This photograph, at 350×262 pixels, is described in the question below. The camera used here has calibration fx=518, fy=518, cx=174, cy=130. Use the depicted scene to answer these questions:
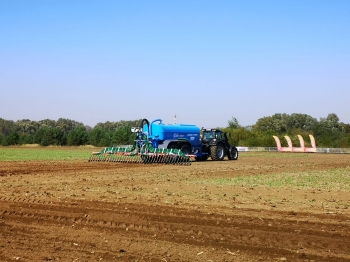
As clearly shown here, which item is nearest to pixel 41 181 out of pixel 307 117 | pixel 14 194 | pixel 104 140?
pixel 14 194

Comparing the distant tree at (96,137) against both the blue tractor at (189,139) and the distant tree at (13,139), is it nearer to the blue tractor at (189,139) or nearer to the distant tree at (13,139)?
the distant tree at (13,139)

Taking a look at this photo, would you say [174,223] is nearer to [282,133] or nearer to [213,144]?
[213,144]

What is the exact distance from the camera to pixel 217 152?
3719 centimetres

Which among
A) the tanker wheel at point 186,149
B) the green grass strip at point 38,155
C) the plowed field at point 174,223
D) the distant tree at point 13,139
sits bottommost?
the plowed field at point 174,223

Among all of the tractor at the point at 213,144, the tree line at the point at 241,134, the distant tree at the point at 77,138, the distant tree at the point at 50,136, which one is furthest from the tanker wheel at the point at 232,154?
the distant tree at the point at 50,136

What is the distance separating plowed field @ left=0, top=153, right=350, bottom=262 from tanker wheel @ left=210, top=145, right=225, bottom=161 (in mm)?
18772

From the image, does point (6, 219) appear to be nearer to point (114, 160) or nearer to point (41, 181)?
point (41, 181)

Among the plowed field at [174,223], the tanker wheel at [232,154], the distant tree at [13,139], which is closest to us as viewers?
the plowed field at [174,223]

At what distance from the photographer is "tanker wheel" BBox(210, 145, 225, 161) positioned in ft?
121

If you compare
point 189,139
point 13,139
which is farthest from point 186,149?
point 13,139

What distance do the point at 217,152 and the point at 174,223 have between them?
26710mm

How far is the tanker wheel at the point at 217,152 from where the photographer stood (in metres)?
36.9

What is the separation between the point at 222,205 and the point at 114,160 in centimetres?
2161

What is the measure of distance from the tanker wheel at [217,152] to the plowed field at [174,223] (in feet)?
61.6
